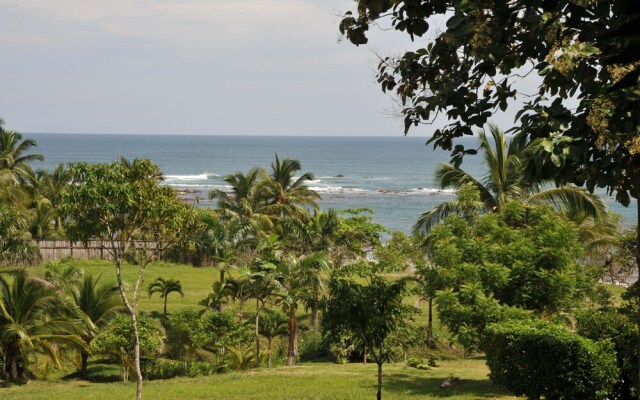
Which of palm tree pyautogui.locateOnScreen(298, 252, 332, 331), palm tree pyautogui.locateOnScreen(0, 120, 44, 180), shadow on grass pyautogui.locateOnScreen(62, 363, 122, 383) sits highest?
palm tree pyautogui.locateOnScreen(0, 120, 44, 180)

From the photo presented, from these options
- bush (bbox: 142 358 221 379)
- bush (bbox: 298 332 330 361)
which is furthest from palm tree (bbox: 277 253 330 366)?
bush (bbox: 142 358 221 379)

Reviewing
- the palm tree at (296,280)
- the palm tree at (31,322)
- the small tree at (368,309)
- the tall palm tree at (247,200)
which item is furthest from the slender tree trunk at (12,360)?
Answer: the small tree at (368,309)

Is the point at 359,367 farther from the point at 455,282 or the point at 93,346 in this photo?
the point at 93,346

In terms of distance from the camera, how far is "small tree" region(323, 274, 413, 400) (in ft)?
46.7

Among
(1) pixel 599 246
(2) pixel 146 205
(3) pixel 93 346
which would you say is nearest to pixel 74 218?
(2) pixel 146 205

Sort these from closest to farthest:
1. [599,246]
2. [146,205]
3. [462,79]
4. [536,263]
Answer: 1. [462,79]
2. [146,205]
3. [536,263]
4. [599,246]

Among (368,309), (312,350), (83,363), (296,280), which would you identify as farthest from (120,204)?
(312,350)

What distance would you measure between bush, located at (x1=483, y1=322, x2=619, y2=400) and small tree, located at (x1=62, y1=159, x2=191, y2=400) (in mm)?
7572

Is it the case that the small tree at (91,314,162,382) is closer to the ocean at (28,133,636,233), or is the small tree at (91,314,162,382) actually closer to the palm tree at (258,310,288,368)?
the palm tree at (258,310,288,368)

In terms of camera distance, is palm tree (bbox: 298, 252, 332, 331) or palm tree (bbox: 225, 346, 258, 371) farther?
palm tree (bbox: 298, 252, 332, 331)

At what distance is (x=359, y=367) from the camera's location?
21.6 meters

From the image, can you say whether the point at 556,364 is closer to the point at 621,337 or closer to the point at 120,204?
the point at 621,337

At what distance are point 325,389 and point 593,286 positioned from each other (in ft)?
23.6

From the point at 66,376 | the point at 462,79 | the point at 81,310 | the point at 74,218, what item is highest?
the point at 462,79
